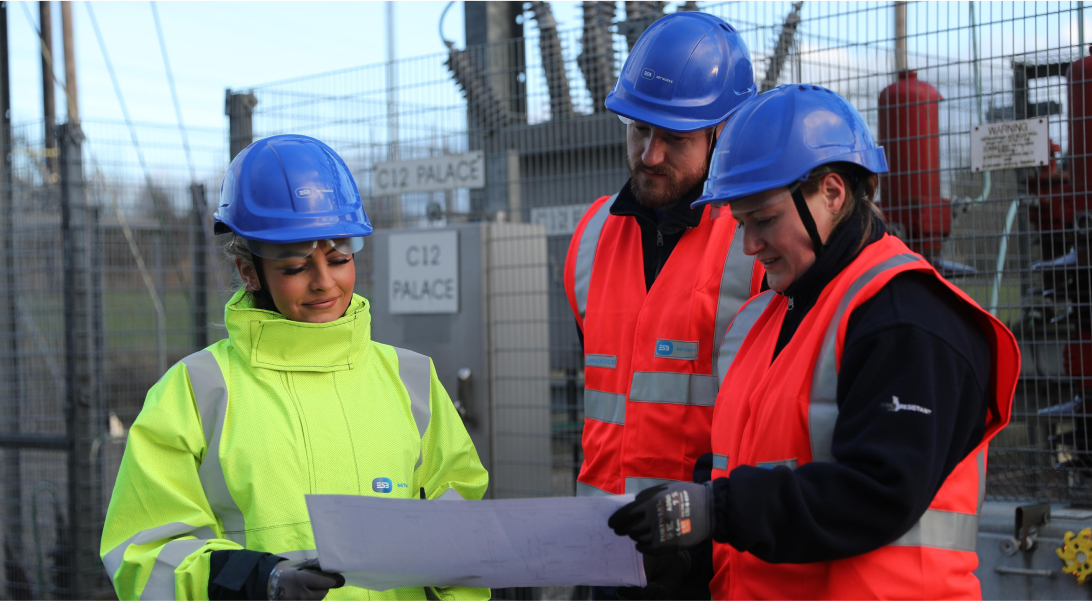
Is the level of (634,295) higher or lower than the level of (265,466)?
higher

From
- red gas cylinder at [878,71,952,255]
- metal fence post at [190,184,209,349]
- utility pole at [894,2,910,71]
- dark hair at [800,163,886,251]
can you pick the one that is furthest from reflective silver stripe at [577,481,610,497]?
metal fence post at [190,184,209,349]

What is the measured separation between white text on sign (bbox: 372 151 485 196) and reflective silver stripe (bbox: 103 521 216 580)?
3.71m

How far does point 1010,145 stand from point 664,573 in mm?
2928

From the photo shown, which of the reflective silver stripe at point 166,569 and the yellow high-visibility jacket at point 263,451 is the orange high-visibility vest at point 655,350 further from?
the reflective silver stripe at point 166,569

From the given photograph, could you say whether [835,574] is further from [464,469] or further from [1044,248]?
[1044,248]

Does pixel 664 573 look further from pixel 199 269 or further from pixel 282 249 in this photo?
pixel 199 269

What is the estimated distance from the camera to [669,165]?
2.46 meters

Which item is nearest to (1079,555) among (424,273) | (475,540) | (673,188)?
(673,188)

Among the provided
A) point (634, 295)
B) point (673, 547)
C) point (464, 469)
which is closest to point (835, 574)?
point (673, 547)

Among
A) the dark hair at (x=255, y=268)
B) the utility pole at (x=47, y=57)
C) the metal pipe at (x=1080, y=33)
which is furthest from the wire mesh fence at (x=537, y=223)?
the utility pole at (x=47, y=57)

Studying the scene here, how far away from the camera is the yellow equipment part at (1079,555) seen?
349 centimetres

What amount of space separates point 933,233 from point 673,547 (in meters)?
3.23

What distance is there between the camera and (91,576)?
18.5 feet

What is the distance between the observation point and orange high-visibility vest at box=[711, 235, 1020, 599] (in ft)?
5.13
